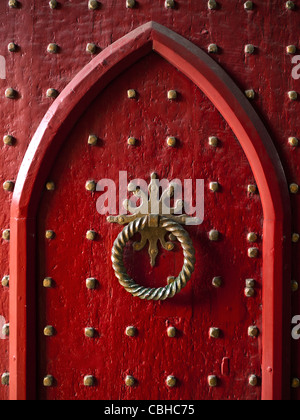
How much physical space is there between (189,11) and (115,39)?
0.18 meters

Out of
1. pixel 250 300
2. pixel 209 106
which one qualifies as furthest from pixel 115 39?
pixel 250 300

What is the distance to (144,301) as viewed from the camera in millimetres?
976

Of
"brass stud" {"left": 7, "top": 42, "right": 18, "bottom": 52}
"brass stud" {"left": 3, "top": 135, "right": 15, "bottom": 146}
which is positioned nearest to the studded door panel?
"brass stud" {"left": 3, "top": 135, "right": 15, "bottom": 146}

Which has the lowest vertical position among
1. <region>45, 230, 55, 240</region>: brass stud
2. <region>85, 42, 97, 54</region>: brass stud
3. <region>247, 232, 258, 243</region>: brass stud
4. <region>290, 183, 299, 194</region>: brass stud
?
<region>247, 232, 258, 243</region>: brass stud

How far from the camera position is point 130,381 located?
970 mm

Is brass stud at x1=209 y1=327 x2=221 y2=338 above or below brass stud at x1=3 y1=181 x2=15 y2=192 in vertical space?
below

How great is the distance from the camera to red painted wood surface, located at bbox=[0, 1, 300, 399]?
3.10 ft

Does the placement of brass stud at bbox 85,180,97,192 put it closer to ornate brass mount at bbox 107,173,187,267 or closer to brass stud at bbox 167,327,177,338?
ornate brass mount at bbox 107,173,187,267

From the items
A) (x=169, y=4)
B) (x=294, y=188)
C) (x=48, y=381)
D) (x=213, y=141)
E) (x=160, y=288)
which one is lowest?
(x=48, y=381)

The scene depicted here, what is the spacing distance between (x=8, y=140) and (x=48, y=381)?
1.86ft

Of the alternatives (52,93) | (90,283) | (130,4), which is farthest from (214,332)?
(130,4)

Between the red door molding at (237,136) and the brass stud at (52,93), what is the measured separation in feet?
0.08

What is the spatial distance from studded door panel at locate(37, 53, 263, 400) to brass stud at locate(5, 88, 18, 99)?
→ 0.16 metres

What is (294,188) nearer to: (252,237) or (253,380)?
(252,237)
